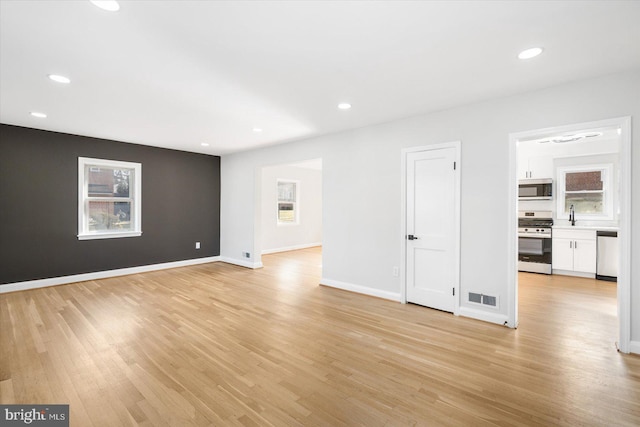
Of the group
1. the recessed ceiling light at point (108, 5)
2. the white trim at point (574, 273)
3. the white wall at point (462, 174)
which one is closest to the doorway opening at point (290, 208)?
the white wall at point (462, 174)

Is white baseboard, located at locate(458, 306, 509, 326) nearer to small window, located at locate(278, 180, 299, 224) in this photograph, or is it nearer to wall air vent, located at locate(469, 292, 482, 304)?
wall air vent, located at locate(469, 292, 482, 304)

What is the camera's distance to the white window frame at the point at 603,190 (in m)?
5.65

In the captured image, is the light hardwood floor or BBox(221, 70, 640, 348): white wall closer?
the light hardwood floor

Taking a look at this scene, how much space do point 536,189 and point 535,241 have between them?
1057mm

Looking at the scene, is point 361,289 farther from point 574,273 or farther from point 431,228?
point 574,273

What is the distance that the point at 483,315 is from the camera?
3.49 m

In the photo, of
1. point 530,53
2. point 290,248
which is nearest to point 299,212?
point 290,248

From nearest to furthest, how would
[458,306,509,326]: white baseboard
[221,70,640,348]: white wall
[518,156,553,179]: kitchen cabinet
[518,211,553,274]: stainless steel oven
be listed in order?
1. [221,70,640,348]: white wall
2. [458,306,509,326]: white baseboard
3. [518,211,553,274]: stainless steel oven
4. [518,156,553,179]: kitchen cabinet

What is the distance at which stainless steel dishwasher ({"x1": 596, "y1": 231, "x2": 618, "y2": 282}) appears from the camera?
516cm

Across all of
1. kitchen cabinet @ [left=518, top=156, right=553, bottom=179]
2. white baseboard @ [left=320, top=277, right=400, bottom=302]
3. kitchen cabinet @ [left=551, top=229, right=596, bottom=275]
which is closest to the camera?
white baseboard @ [left=320, top=277, right=400, bottom=302]

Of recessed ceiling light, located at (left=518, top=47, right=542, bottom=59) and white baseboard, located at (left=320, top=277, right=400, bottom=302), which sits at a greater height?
recessed ceiling light, located at (left=518, top=47, right=542, bottom=59)

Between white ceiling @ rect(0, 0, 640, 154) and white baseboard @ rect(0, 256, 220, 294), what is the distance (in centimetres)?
266

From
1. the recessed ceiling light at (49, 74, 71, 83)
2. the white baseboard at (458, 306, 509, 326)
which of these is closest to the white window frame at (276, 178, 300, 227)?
the recessed ceiling light at (49, 74, 71, 83)

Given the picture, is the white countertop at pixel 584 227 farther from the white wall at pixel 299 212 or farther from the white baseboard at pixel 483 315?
the white wall at pixel 299 212
